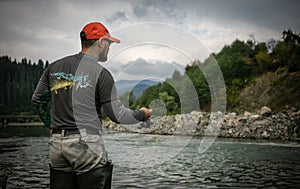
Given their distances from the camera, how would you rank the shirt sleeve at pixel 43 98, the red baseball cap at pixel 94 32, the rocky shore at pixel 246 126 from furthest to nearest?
the rocky shore at pixel 246 126 < the shirt sleeve at pixel 43 98 < the red baseball cap at pixel 94 32

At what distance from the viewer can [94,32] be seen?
3.55 m

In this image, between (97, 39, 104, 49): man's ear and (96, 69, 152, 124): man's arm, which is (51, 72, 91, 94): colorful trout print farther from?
(97, 39, 104, 49): man's ear

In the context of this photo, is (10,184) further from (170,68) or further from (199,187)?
(170,68)

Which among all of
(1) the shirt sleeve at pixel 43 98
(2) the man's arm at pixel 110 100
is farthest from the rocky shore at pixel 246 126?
(2) the man's arm at pixel 110 100

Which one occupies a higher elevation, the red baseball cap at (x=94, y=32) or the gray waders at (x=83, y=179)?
the red baseball cap at (x=94, y=32)

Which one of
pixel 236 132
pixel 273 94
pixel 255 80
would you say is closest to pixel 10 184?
pixel 236 132

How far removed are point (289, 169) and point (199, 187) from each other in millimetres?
4396

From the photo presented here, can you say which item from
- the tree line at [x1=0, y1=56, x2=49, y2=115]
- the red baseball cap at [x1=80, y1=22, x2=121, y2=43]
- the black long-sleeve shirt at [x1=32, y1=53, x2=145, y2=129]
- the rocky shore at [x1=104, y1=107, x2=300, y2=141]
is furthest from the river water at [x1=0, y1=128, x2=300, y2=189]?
the tree line at [x1=0, y1=56, x2=49, y2=115]

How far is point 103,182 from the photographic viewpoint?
3.44 metres

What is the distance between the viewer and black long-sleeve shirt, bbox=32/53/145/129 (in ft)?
11.4

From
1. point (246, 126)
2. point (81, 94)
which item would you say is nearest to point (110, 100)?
point (81, 94)

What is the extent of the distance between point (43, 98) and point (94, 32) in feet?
2.87

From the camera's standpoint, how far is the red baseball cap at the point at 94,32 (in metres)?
3.55

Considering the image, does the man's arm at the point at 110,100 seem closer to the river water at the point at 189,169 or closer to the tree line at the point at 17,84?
the river water at the point at 189,169
